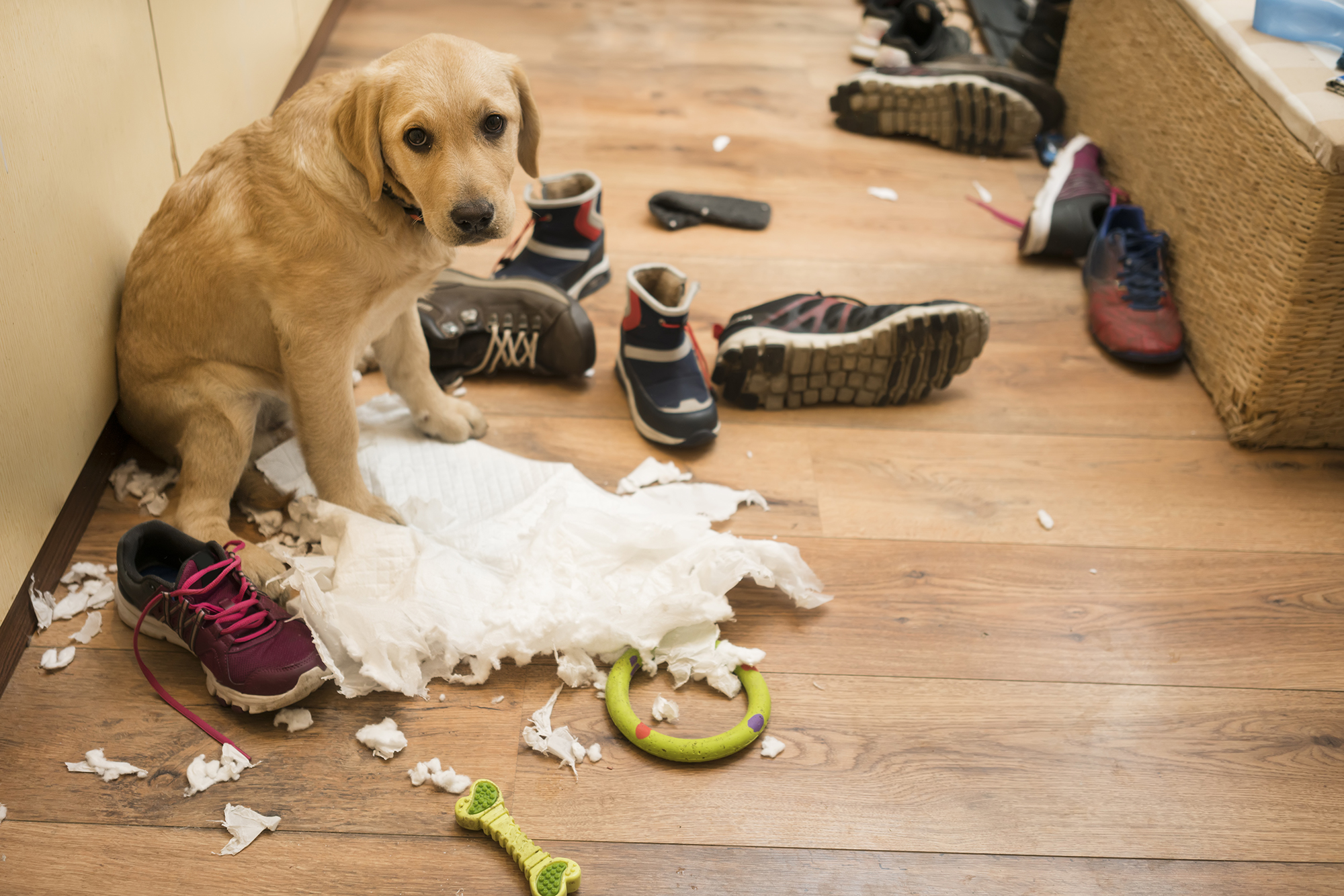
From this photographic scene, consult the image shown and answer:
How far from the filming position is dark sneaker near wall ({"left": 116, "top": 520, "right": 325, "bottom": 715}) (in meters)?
1.47

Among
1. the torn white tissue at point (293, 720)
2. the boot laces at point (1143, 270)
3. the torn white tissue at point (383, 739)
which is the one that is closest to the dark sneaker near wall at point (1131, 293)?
the boot laces at point (1143, 270)

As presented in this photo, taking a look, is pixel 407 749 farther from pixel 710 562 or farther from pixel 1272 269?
pixel 1272 269

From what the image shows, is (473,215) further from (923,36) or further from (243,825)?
(923,36)

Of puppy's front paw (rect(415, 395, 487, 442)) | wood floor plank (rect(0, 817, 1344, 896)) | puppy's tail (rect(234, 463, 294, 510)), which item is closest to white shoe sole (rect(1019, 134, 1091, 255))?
puppy's front paw (rect(415, 395, 487, 442))

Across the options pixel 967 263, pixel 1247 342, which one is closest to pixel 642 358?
pixel 967 263

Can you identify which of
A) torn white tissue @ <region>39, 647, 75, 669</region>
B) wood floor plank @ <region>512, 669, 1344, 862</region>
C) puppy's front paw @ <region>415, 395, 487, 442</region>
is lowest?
wood floor plank @ <region>512, 669, 1344, 862</region>

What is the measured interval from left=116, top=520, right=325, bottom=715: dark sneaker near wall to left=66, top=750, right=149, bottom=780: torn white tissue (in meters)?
0.10

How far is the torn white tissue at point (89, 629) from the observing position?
1602 mm

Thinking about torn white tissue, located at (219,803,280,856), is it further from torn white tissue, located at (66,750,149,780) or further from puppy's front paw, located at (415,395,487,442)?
puppy's front paw, located at (415,395,487,442)

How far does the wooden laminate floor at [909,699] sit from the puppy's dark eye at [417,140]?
75 cm

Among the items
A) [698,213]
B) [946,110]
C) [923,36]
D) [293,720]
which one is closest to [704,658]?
[293,720]

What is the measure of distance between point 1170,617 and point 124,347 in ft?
6.65

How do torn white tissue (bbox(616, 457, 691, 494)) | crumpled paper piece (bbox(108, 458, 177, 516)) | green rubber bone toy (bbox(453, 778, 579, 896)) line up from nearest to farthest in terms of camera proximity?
green rubber bone toy (bbox(453, 778, 579, 896)) < crumpled paper piece (bbox(108, 458, 177, 516)) < torn white tissue (bbox(616, 457, 691, 494))

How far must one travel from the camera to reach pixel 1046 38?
11.4 ft
